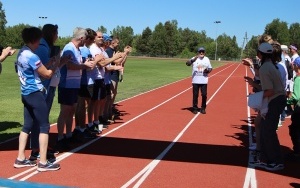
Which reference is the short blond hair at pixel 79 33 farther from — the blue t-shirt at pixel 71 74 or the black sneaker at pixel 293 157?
the black sneaker at pixel 293 157

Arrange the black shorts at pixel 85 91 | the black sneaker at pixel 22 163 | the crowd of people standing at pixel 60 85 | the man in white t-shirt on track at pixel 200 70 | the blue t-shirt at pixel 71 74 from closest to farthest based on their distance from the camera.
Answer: the crowd of people standing at pixel 60 85
the black sneaker at pixel 22 163
the blue t-shirt at pixel 71 74
the black shorts at pixel 85 91
the man in white t-shirt on track at pixel 200 70

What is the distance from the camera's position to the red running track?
5082mm

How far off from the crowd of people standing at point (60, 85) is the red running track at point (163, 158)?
11.2 inches

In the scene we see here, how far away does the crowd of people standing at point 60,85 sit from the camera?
523 cm

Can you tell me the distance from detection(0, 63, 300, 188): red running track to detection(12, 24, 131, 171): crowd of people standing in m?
0.29

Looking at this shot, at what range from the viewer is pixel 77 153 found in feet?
20.6

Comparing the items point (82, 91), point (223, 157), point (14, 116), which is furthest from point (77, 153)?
point (14, 116)

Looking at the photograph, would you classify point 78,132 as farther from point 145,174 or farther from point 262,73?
point 262,73

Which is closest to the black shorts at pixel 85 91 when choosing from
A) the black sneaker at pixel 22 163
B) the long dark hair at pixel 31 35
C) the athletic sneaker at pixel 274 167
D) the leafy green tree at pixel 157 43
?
the black sneaker at pixel 22 163

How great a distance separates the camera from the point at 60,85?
249 inches

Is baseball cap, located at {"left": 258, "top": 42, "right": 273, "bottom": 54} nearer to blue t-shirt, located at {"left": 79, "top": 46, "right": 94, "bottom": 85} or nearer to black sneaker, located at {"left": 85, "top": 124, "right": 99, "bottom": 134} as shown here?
blue t-shirt, located at {"left": 79, "top": 46, "right": 94, "bottom": 85}

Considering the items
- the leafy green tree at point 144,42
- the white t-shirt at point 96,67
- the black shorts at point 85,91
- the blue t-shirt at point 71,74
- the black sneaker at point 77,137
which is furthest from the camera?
the leafy green tree at point 144,42

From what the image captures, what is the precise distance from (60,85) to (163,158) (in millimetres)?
2018

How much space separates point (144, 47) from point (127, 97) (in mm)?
91504
